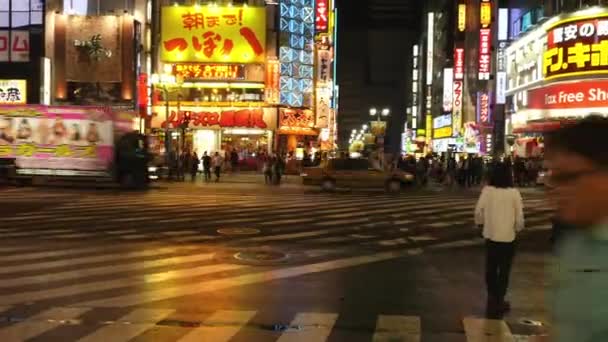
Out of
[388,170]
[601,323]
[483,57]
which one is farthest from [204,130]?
[601,323]

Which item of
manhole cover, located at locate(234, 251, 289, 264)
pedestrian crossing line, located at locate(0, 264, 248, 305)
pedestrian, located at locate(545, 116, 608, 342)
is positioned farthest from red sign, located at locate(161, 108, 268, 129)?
pedestrian, located at locate(545, 116, 608, 342)

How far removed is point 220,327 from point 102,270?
13.8ft

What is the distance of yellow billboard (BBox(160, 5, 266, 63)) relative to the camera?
Answer: 168 ft

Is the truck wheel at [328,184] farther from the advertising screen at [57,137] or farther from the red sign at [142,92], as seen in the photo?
the red sign at [142,92]

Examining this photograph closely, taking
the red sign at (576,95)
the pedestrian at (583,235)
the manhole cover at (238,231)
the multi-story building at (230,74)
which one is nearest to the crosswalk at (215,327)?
the pedestrian at (583,235)

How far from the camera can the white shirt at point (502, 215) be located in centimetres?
853

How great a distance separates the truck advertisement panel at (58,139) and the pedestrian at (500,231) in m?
24.8

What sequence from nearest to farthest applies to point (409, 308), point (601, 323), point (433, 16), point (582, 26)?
point (601, 323) < point (409, 308) < point (582, 26) < point (433, 16)

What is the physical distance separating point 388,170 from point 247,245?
19.0 metres

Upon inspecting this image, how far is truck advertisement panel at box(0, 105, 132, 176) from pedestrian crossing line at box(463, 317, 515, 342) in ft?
82.5

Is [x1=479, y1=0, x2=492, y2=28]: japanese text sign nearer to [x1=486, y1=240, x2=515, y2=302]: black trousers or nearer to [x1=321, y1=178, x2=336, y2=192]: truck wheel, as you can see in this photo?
[x1=321, y1=178, x2=336, y2=192]: truck wheel

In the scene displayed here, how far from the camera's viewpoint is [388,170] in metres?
32.7

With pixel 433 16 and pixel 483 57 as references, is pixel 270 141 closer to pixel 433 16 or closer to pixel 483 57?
pixel 483 57

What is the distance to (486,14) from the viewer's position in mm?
60562
